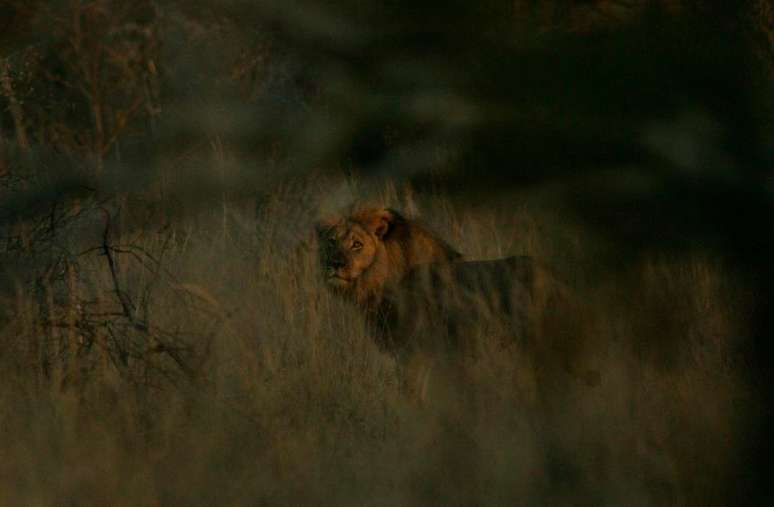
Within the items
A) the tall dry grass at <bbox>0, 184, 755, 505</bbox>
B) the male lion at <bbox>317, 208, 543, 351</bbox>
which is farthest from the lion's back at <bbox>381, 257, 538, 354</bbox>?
the tall dry grass at <bbox>0, 184, 755, 505</bbox>

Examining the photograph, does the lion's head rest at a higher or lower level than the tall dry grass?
higher

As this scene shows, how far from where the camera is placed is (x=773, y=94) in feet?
8.21

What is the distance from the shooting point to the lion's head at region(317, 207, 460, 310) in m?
4.16

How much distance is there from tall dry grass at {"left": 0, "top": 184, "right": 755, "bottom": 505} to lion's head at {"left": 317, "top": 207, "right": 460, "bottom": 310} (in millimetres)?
207

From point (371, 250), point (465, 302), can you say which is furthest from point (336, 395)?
point (371, 250)

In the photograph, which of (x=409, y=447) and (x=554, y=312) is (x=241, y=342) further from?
(x=554, y=312)

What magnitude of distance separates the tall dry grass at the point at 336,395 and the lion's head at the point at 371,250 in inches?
8.1

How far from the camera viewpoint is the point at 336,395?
3.43 meters

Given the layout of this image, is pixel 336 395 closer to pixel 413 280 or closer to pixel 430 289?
pixel 430 289

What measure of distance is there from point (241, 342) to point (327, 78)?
1.03 meters

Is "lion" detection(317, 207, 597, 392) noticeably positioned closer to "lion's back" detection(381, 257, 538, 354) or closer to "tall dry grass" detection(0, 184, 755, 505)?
"lion's back" detection(381, 257, 538, 354)

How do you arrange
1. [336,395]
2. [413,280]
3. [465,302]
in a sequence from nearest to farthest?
[336,395] < [465,302] < [413,280]

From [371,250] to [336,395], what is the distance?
3.07 ft


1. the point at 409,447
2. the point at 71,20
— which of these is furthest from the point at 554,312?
the point at 71,20
